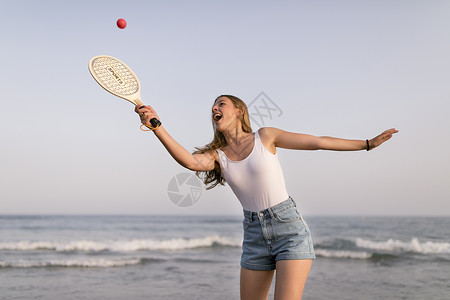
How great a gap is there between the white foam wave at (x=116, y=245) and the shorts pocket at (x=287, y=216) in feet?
38.9

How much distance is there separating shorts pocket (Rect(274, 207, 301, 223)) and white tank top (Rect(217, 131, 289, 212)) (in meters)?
0.08

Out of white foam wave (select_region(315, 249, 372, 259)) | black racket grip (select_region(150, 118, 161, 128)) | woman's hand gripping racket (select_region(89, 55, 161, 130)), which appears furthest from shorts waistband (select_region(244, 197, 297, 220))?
white foam wave (select_region(315, 249, 372, 259))

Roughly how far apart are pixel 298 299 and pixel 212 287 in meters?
5.42

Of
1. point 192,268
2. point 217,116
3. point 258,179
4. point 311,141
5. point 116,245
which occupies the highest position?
point 217,116

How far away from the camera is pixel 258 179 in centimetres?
285

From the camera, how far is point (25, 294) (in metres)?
7.42

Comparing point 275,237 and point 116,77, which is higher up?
point 116,77

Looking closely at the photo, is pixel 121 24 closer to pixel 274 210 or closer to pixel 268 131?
pixel 268 131

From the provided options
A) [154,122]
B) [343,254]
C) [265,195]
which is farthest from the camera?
[343,254]

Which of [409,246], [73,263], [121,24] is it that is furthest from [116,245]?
[121,24]

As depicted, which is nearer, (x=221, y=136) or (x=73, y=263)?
(x=221, y=136)

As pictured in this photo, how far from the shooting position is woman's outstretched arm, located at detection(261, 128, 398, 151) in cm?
283

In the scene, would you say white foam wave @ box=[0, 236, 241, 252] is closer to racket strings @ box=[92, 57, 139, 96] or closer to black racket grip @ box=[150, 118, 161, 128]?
racket strings @ box=[92, 57, 139, 96]

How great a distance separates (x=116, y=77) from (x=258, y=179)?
47.6 inches
